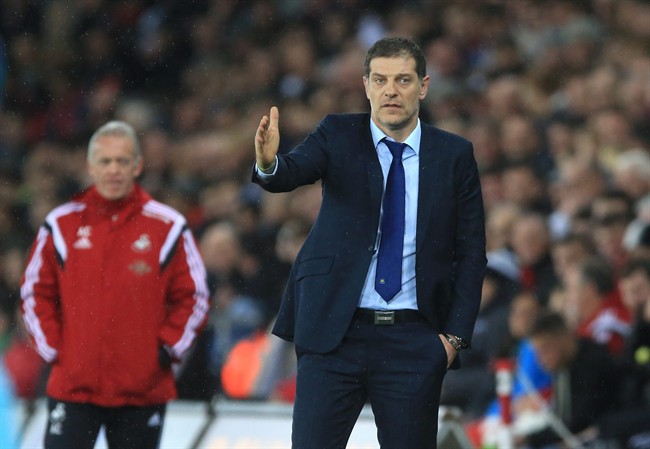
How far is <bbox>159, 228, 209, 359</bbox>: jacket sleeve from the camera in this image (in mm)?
6473

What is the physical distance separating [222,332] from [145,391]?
15.5ft

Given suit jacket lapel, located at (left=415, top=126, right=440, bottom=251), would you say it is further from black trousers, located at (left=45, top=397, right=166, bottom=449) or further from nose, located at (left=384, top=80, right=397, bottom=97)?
black trousers, located at (left=45, top=397, right=166, bottom=449)

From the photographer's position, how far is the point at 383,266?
508 cm

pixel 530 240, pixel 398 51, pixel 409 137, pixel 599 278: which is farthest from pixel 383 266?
pixel 530 240

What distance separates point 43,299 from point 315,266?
1.80 m

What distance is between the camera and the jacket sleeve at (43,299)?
6.37 metres

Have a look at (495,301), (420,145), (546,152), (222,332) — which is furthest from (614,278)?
(420,145)

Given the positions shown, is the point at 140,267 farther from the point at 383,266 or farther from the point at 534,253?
the point at 534,253

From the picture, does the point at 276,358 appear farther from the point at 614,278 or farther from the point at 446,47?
the point at 446,47

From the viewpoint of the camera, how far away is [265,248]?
1197cm

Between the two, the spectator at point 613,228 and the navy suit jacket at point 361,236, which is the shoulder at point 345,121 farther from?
the spectator at point 613,228

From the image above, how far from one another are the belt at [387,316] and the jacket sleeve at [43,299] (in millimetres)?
1889

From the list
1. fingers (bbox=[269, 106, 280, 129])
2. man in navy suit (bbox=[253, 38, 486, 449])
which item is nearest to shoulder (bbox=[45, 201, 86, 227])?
man in navy suit (bbox=[253, 38, 486, 449])

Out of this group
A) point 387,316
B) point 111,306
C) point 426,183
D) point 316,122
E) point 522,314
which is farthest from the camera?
point 316,122
